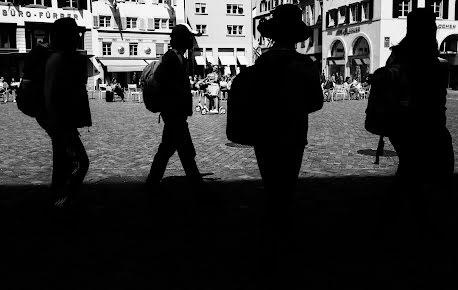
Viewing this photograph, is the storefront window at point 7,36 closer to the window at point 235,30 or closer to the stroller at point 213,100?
the window at point 235,30

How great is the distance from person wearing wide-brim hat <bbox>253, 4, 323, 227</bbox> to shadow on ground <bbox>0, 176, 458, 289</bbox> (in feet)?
1.18

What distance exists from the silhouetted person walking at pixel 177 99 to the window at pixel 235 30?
6023cm

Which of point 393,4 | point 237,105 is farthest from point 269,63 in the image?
point 393,4

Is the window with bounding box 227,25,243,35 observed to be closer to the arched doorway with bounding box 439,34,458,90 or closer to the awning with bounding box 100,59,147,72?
the awning with bounding box 100,59,147,72

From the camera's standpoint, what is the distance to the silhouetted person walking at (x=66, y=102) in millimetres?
5016

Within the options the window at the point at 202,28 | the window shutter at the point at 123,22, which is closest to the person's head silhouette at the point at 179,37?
the window shutter at the point at 123,22

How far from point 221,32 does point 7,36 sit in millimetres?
24012

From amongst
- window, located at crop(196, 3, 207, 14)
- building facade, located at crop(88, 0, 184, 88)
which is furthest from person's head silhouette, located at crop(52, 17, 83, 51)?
window, located at crop(196, 3, 207, 14)

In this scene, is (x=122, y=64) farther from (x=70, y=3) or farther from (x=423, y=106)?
(x=423, y=106)

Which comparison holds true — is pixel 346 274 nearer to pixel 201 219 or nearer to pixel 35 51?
pixel 201 219

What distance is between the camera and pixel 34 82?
5156mm

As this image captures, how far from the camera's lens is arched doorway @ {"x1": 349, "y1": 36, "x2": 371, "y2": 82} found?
1966 inches

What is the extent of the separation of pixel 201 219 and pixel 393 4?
45.2m

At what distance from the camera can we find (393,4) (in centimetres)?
4666
